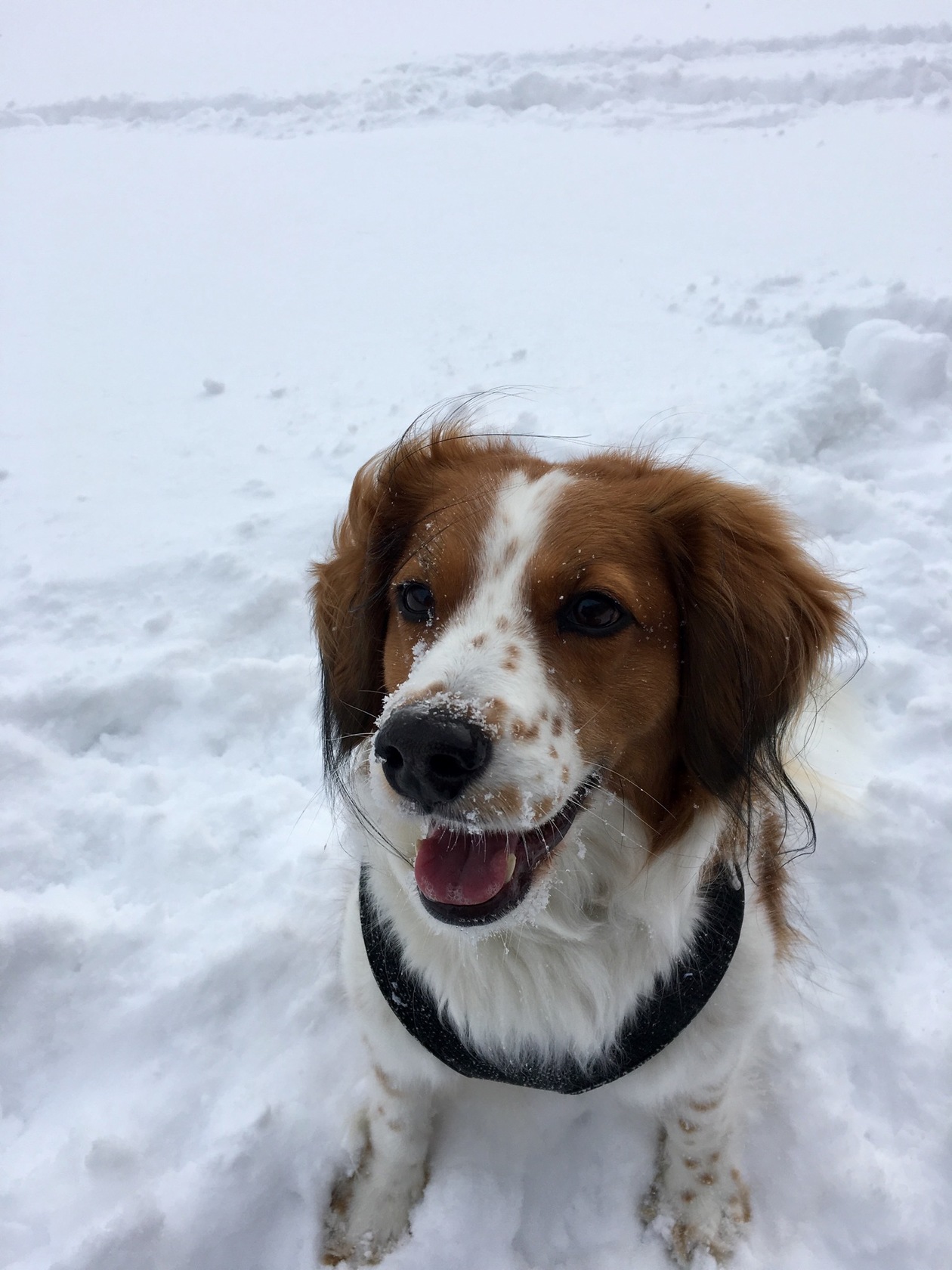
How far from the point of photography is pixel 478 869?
164 cm

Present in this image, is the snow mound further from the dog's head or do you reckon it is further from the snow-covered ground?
the dog's head

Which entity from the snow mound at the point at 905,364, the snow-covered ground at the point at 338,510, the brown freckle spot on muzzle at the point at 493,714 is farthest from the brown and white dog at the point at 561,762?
the snow mound at the point at 905,364

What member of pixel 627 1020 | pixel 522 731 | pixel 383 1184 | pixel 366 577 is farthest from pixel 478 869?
pixel 383 1184

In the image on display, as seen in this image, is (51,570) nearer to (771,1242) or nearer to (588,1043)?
(588,1043)

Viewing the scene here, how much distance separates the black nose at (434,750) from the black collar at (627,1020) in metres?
0.81

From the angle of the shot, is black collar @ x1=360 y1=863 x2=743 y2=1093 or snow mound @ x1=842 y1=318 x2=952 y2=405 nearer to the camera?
black collar @ x1=360 y1=863 x2=743 y2=1093

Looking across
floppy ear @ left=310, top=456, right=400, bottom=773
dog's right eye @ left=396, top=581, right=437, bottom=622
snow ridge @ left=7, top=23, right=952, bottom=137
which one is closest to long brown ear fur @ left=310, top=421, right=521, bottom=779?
floppy ear @ left=310, top=456, right=400, bottom=773

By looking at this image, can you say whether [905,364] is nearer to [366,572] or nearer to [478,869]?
[366,572]

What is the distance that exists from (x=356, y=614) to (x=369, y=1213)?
1.65m

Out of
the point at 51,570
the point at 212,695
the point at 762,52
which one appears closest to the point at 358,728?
the point at 212,695

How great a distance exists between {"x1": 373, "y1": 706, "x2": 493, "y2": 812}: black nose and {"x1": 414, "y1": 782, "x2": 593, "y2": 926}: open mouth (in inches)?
8.0

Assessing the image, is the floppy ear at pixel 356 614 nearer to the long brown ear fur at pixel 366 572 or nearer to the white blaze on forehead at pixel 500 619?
the long brown ear fur at pixel 366 572

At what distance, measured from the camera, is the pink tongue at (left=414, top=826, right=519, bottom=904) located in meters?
1.63

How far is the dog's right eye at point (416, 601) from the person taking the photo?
1859 millimetres
